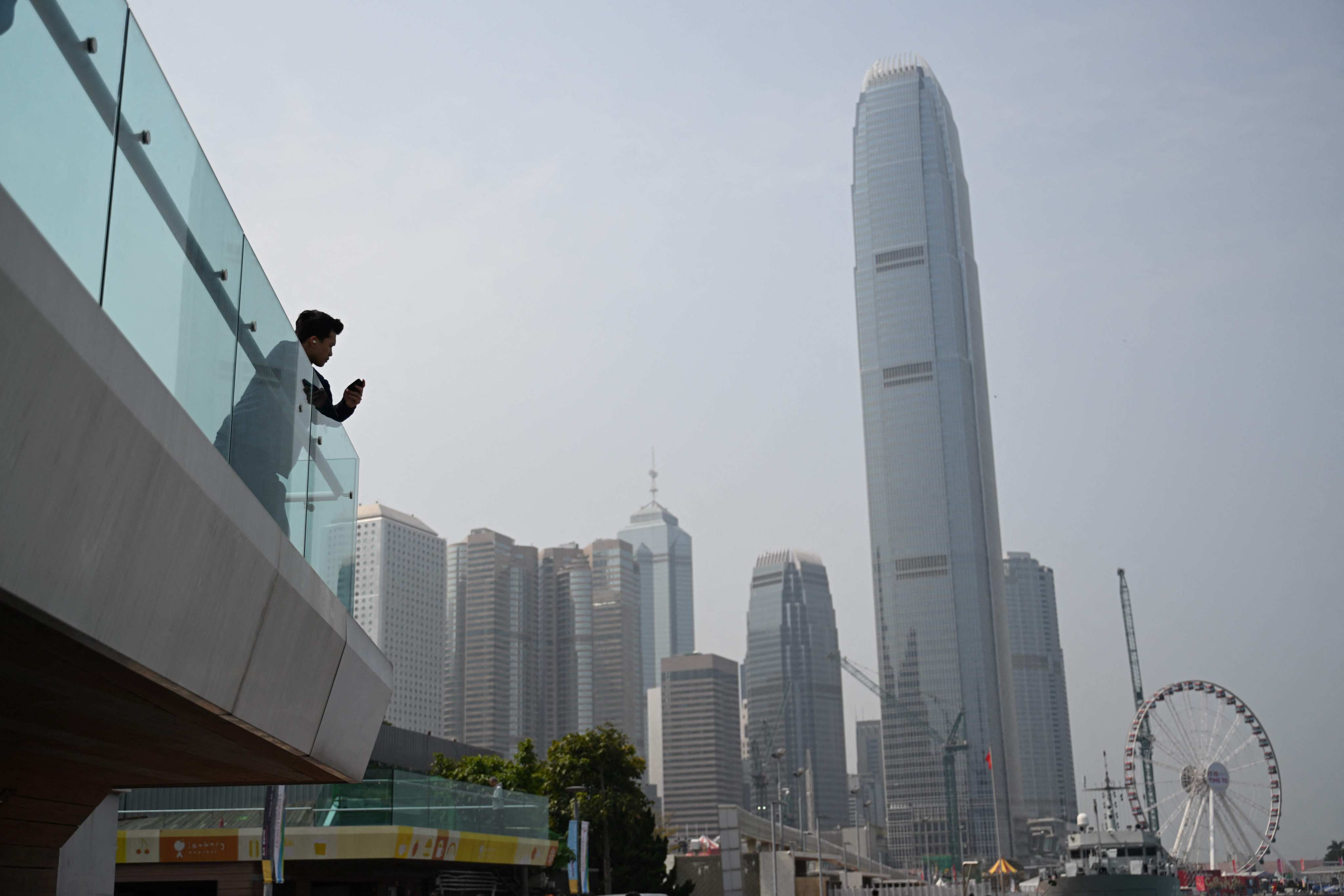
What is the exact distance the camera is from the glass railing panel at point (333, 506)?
9242 mm

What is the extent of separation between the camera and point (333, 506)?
9.94 metres

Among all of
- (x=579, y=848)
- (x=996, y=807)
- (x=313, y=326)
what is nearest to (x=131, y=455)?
(x=313, y=326)

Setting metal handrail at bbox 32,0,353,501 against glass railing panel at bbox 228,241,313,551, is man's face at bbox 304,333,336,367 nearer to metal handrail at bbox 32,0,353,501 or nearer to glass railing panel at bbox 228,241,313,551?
glass railing panel at bbox 228,241,313,551

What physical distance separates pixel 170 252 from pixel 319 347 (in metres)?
3.59

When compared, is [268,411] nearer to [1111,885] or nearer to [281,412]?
[281,412]

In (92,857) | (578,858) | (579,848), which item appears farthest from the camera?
(579,848)

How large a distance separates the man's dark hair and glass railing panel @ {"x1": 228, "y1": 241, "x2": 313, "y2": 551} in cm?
25

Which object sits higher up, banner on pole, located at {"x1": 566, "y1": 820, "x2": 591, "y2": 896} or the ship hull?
banner on pole, located at {"x1": 566, "y1": 820, "x2": 591, "y2": 896}

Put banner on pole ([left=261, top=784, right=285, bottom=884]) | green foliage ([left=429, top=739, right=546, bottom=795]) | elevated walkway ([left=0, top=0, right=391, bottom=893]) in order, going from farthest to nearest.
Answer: green foliage ([left=429, top=739, right=546, bottom=795]) → banner on pole ([left=261, top=784, right=285, bottom=884]) → elevated walkway ([left=0, top=0, right=391, bottom=893])

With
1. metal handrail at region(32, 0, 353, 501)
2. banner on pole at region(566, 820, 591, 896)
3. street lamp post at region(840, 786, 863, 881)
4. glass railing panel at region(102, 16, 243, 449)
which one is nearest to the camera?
metal handrail at region(32, 0, 353, 501)

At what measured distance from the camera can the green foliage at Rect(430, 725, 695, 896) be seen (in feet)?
157

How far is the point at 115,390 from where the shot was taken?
4484 millimetres

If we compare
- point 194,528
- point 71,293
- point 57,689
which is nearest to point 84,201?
point 71,293

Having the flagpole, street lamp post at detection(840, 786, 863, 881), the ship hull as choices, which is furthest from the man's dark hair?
the flagpole
